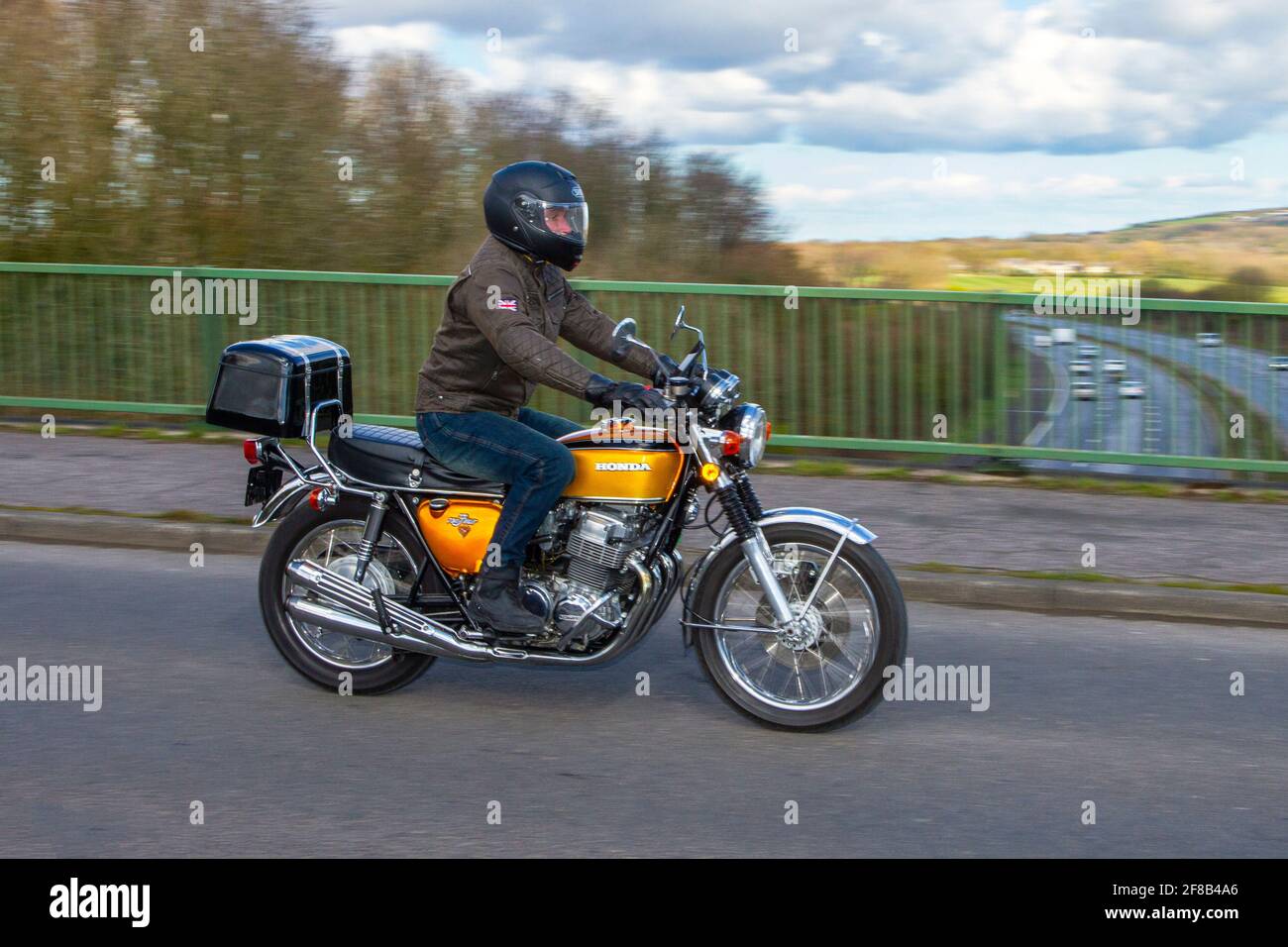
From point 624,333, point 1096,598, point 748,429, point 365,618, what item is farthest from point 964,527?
point 365,618

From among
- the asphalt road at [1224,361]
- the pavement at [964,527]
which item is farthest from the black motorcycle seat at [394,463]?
the asphalt road at [1224,361]

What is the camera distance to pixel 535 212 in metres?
5.41

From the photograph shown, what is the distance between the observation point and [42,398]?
12.3 m

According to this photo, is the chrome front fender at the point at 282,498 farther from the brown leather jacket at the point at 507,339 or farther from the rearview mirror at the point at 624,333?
the rearview mirror at the point at 624,333

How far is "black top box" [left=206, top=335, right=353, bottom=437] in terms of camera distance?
578cm

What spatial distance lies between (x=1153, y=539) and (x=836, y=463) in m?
2.74

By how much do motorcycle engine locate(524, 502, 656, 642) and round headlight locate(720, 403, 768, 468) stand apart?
0.44 metres

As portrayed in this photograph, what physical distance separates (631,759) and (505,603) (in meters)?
0.75

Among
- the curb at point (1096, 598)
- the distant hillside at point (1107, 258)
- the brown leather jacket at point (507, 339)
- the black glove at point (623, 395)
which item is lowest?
the curb at point (1096, 598)

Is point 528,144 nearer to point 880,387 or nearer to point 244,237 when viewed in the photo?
point 244,237

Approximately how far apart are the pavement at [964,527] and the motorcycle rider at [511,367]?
2.76m

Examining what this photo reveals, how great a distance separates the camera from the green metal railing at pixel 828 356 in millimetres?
10016

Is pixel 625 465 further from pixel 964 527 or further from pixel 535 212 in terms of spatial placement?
pixel 964 527

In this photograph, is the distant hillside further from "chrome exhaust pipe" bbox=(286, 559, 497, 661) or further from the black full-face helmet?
"chrome exhaust pipe" bbox=(286, 559, 497, 661)
